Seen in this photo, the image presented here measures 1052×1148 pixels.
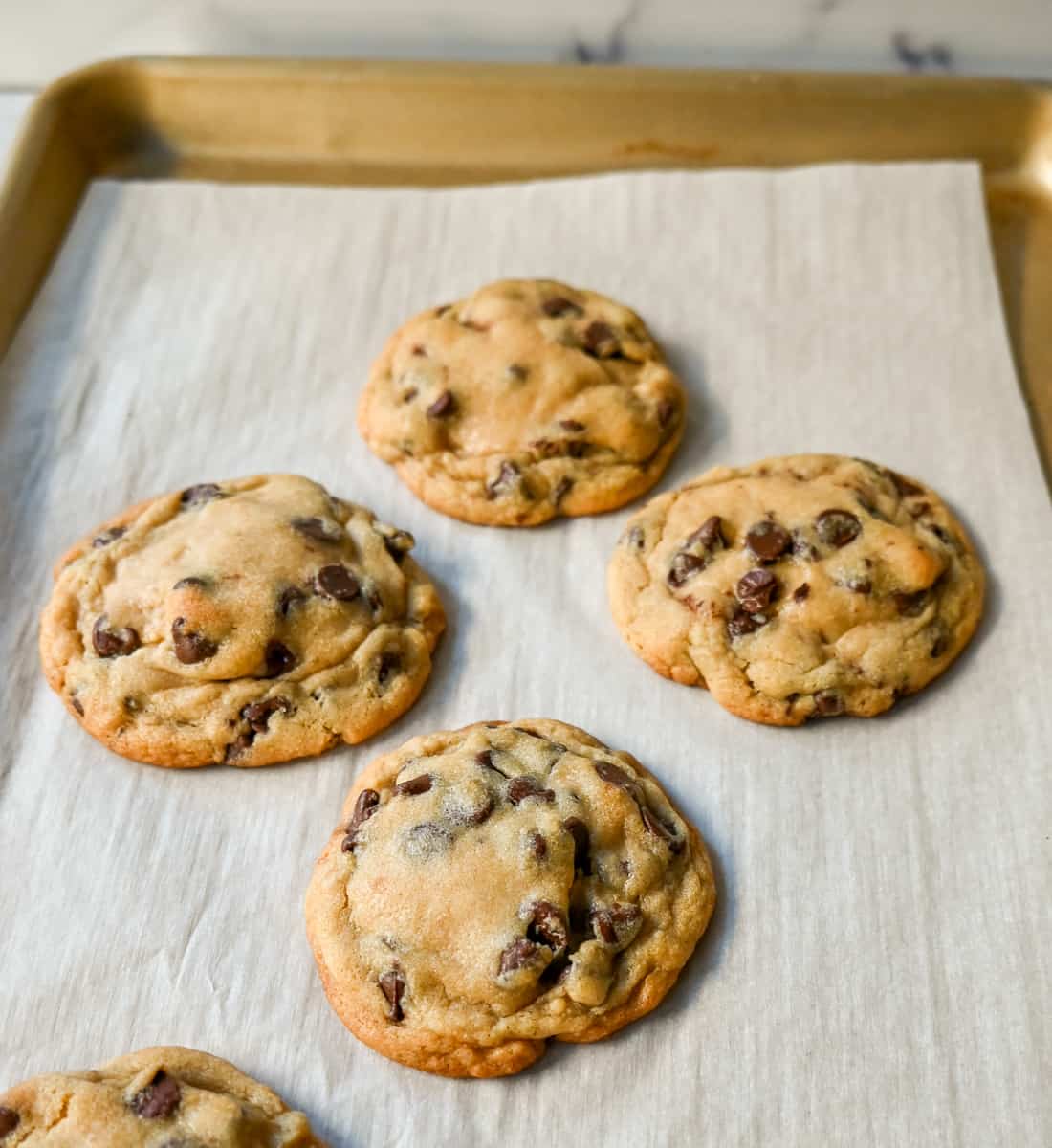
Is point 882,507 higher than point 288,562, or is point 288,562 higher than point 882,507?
point 288,562

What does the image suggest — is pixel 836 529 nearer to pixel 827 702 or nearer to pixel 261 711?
pixel 827 702

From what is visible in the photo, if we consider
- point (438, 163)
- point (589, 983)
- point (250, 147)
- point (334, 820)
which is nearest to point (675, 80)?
point (438, 163)

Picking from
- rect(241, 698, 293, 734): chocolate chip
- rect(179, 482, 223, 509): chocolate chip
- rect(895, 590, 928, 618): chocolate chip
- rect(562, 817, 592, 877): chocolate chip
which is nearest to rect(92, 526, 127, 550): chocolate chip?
rect(179, 482, 223, 509): chocolate chip

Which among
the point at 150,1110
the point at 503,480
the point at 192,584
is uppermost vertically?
the point at 192,584

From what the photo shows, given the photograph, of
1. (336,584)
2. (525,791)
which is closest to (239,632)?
(336,584)

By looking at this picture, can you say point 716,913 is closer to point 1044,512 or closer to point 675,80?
point 1044,512

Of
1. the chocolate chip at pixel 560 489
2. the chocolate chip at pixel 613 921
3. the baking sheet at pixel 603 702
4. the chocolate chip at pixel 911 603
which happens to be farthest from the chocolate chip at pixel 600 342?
the chocolate chip at pixel 613 921

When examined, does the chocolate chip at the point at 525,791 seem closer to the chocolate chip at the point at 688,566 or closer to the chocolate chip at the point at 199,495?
the chocolate chip at the point at 688,566
